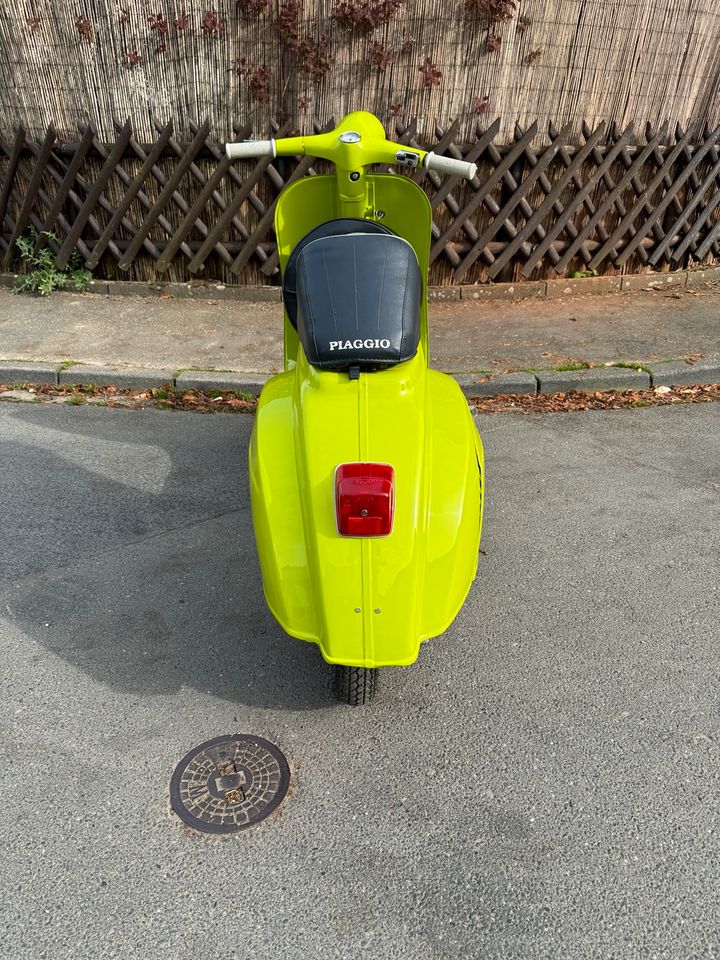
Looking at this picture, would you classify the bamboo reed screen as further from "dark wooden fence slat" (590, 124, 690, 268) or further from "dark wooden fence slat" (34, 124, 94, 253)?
"dark wooden fence slat" (590, 124, 690, 268)

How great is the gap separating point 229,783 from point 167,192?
18.9 feet

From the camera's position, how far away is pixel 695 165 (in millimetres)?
7438

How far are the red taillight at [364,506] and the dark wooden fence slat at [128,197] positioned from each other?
5584mm

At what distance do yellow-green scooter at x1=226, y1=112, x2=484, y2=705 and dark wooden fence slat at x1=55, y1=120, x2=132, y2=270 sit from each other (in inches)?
185

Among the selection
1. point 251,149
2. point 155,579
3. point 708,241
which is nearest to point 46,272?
point 251,149

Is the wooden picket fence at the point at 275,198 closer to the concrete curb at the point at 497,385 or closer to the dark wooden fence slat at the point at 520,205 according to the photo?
the dark wooden fence slat at the point at 520,205

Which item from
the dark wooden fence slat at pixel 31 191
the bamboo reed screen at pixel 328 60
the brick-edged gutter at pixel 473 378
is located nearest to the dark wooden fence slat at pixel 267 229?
the bamboo reed screen at pixel 328 60

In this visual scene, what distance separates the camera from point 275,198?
23.1 ft

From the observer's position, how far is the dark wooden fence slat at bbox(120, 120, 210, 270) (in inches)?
262

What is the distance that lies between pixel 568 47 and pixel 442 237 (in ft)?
6.51

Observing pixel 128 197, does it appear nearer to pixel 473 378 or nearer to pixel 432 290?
pixel 432 290

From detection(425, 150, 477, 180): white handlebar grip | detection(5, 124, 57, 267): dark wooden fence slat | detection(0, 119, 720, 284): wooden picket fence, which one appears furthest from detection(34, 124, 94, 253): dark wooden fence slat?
detection(425, 150, 477, 180): white handlebar grip

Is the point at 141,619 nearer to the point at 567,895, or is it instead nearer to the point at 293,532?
the point at 293,532

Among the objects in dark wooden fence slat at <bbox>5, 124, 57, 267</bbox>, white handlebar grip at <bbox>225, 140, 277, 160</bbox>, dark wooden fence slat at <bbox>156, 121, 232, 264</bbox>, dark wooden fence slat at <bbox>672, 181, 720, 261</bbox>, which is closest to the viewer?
white handlebar grip at <bbox>225, 140, 277, 160</bbox>
